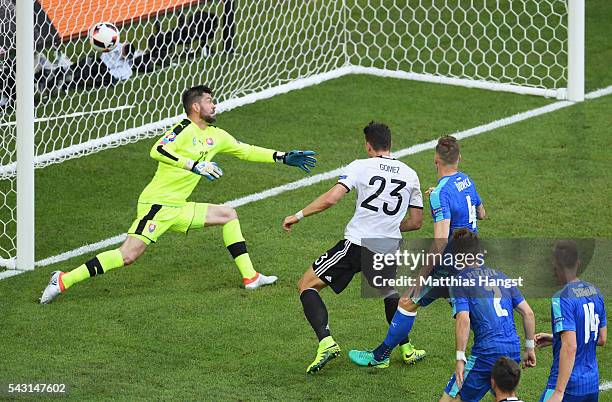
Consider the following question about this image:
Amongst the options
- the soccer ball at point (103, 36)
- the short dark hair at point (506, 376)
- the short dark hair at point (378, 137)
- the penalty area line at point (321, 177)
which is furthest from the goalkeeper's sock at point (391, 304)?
the soccer ball at point (103, 36)

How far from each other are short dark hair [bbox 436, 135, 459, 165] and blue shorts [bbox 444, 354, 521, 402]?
1458 millimetres

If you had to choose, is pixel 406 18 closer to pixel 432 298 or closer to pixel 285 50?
pixel 285 50

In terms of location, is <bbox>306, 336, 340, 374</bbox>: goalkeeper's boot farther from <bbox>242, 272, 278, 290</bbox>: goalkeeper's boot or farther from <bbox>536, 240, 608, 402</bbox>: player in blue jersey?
<bbox>536, 240, 608, 402</bbox>: player in blue jersey

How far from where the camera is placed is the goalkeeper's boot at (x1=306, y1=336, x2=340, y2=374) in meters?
9.58

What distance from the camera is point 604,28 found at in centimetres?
1823

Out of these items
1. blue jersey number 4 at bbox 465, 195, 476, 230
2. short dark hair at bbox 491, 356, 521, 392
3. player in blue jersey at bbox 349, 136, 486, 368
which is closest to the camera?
short dark hair at bbox 491, 356, 521, 392

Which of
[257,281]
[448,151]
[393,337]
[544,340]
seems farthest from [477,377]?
[257,281]

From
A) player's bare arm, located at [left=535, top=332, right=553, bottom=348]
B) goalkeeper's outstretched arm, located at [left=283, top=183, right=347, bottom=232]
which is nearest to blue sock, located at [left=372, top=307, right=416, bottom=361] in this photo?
goalkeeper's outstretched arm, located at [left=283, top=183, right=347, bottom=232]

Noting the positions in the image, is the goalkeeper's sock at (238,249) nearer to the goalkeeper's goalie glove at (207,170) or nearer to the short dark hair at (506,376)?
the goalkeeper's goalie glove at (207,170)

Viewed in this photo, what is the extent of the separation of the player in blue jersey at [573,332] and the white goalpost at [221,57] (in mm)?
5368

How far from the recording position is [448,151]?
9156 millimetres

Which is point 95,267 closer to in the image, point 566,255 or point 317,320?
point 317,320

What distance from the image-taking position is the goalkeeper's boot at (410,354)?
984 centimetres

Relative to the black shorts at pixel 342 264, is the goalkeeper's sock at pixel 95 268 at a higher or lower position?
higher
